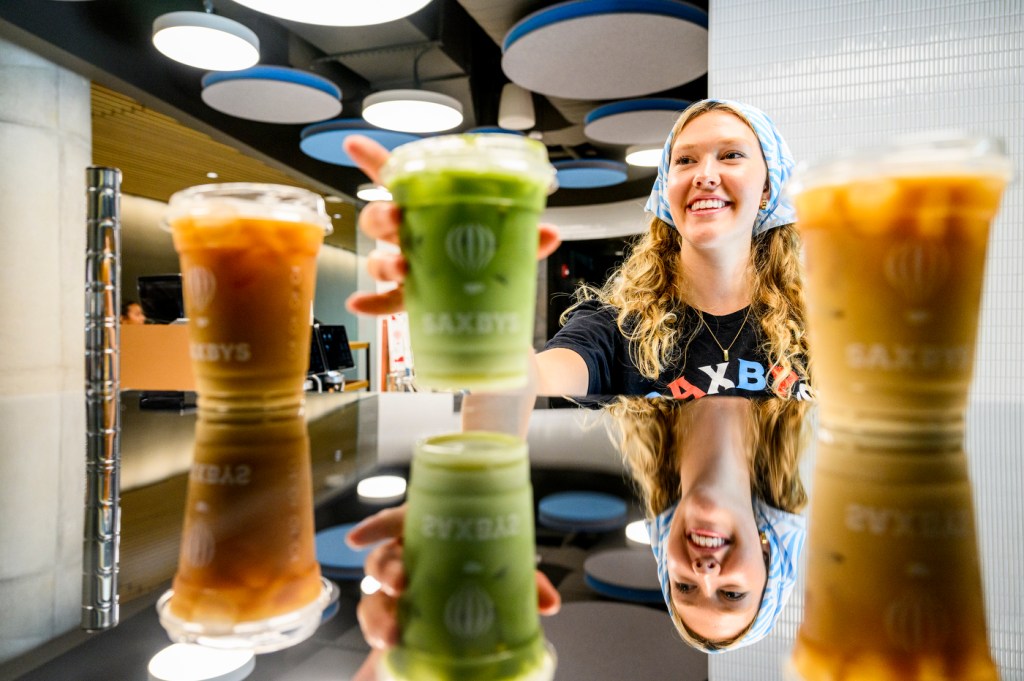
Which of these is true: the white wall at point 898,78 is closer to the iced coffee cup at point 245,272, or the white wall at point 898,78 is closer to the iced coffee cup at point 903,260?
the iced coffee cup at point 903,260

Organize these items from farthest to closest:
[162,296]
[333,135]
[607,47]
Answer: [333,135] < [607,47] < [162,296]

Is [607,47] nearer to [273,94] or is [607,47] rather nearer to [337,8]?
[337,8]

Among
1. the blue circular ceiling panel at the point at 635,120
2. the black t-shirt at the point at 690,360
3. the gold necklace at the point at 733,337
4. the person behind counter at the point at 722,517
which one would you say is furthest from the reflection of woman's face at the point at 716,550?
the blue circular ceiling panel at the point at 635,120

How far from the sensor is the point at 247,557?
35 centimetres

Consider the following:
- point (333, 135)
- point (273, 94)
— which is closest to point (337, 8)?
point (273, 94)

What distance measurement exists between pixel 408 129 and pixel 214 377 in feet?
18.5

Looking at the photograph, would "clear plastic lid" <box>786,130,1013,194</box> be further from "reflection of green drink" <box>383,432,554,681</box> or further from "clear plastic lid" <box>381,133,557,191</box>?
"reflection of green drink" <box>383,432,554,681</box>

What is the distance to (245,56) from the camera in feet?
14.9

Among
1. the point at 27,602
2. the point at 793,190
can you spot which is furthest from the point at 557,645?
the point at 793,190

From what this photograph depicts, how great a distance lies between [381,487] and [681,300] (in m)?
1.77

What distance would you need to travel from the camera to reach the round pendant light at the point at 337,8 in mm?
2975

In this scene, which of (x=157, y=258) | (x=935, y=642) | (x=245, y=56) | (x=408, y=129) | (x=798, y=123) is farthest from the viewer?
(x=157, y=258)

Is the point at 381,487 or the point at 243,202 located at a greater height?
the point at 243,202

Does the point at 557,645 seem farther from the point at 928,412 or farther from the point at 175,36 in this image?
the point at 175,36
